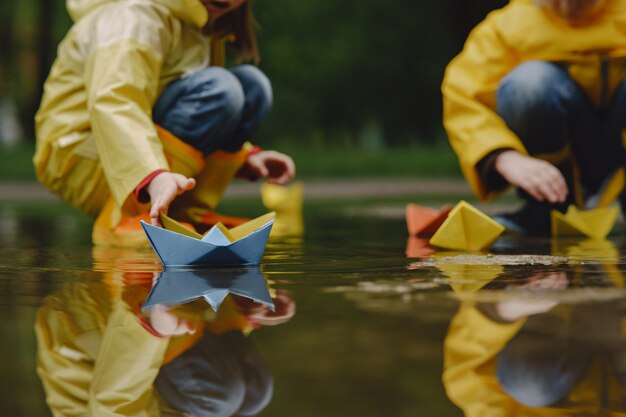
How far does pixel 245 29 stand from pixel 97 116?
624 millimetres

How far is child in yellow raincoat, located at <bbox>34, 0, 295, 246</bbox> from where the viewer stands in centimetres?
222

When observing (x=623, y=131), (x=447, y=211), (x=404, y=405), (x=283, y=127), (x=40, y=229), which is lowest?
(x=283, y=127)

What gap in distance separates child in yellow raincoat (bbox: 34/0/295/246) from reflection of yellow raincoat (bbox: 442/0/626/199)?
0.52 metres

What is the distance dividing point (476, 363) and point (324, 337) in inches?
8.5

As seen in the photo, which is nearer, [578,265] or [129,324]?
[129,324]

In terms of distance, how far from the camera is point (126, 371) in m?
1.07

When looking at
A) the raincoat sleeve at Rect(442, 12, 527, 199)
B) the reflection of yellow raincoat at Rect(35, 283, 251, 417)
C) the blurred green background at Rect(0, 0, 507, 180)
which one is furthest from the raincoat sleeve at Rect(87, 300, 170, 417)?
the blurred green background at Rect(0, 0, 507, 180)

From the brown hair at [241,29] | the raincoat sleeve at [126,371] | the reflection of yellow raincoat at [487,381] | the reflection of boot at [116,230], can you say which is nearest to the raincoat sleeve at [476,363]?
the reflection of yellow raincoat at [487,381]

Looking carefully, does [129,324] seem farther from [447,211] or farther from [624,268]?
[447,211]

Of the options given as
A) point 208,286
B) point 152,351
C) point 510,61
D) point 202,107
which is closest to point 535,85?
point 510,61

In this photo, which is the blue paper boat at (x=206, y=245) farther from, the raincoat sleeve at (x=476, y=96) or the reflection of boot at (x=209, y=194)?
the raincoat sleeve at (x=476, y=96)

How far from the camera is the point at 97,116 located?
2.23 metres

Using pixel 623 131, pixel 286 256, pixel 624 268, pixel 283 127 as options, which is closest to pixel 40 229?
pixel 286 256

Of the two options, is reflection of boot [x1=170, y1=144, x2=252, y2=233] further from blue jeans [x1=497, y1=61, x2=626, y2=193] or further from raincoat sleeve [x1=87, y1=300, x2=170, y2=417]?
raincoat sleeve [x1=87, y1=300, x2=170, y2=417]
